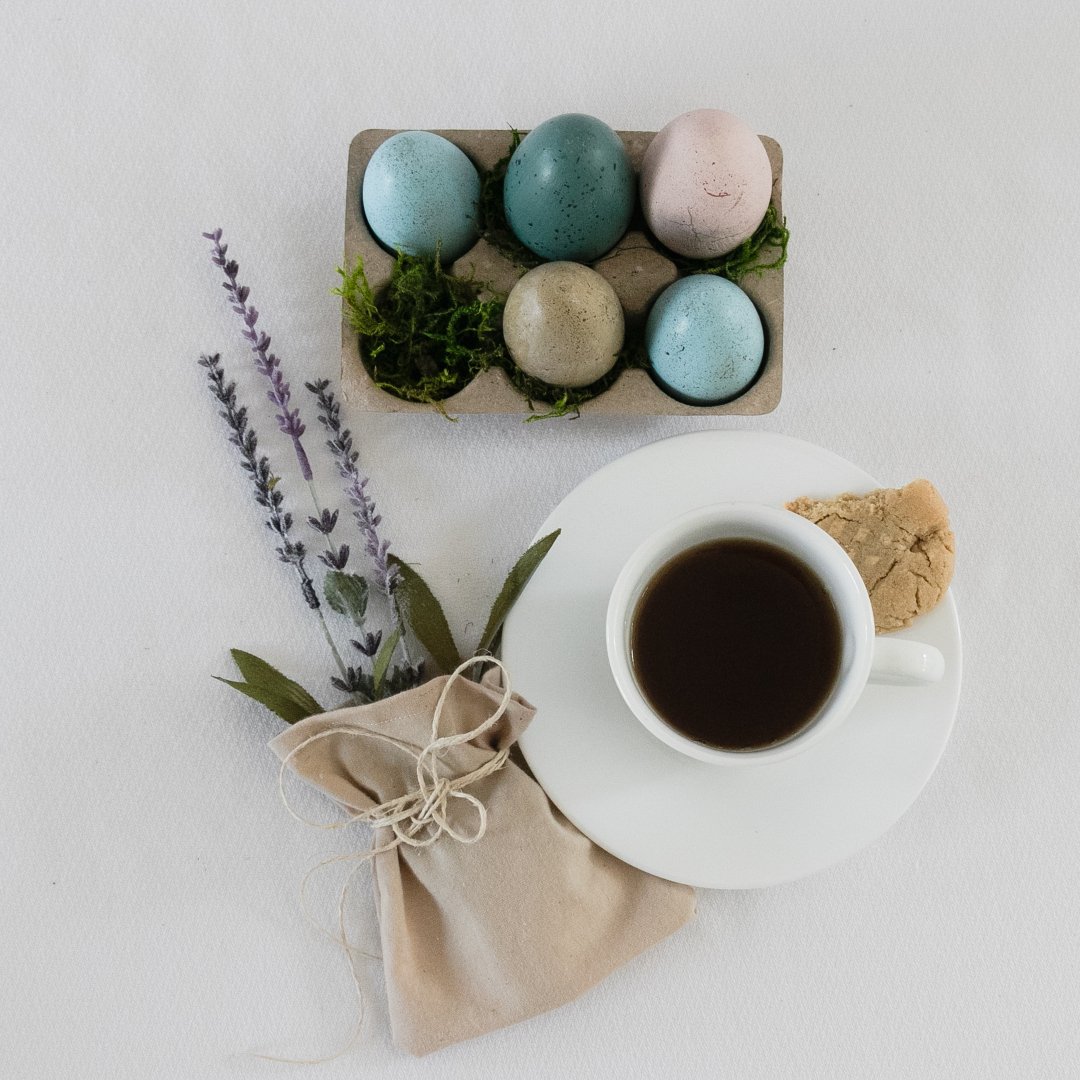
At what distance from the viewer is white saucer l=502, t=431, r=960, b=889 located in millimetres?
678

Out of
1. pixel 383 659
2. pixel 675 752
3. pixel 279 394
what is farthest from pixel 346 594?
pixel 675 752

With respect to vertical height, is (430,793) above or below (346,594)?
below

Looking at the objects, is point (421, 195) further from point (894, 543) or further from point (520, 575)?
point (894, 543)

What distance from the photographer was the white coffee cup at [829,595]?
0.59m

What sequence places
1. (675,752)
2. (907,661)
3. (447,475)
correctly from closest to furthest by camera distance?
(907,661) < (675,752) < (447,475)

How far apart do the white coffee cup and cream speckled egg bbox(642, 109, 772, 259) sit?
0.21 m

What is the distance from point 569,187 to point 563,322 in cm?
9

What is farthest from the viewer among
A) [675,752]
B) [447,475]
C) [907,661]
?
[447,475]

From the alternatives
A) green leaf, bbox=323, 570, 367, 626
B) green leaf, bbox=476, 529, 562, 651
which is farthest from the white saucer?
green leaf, bbox=323, 570, 367, 626

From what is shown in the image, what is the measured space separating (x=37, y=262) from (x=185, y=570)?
0.28 meters

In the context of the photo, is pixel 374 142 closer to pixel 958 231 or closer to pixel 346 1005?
pixel 958 231

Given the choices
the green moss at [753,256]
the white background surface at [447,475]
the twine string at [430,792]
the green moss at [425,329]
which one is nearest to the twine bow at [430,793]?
the twine string at [430,792]

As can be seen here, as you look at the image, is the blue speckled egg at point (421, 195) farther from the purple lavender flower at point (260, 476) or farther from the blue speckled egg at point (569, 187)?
the purple lavender flower at point (260, 476)

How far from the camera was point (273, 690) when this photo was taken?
2.42 feet
